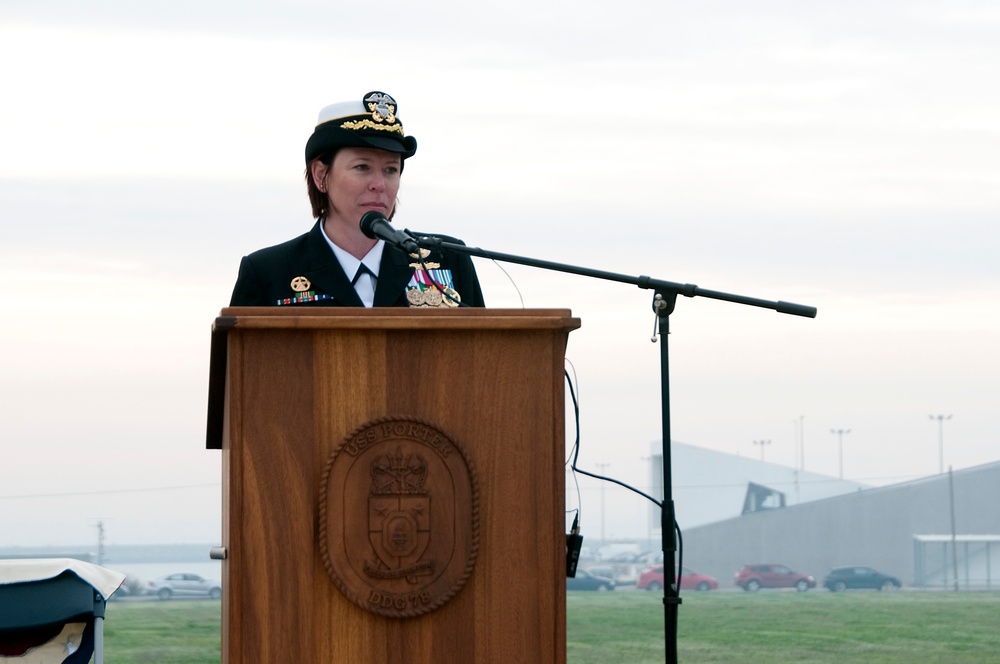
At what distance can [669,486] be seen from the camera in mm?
2367

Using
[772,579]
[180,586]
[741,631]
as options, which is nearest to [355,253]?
[741,631]

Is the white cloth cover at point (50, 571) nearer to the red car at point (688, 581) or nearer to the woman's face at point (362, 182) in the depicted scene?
the woman's face at point (362, 182)

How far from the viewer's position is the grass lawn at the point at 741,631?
36.7ft

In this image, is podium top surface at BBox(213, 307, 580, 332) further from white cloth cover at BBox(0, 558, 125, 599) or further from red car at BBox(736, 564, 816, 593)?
red car at BBox(736, 564, 816, 593)

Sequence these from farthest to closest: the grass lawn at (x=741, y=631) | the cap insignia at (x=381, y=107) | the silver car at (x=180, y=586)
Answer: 1. the silver car at (x=180, y=586)
2. the grass lawn at (x=741, y=631)
3. the cap insignia at (x=381, y=107)

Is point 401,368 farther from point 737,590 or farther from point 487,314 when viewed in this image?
point 737,590

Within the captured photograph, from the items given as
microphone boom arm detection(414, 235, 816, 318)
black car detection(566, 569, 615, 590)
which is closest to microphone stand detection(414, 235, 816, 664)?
microphone boom arm detection(414, 235, 816, 318)

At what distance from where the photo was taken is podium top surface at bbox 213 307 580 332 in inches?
79.6

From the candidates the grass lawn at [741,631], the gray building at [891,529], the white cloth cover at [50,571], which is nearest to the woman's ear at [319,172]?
the white cloth cover at [50,571]

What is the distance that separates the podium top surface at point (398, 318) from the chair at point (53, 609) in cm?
181

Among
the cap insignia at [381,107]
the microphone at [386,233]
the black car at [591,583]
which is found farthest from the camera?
the black car at [591,583]

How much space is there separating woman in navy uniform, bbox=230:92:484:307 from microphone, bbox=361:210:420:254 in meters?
0.35

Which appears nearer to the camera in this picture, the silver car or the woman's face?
the woman's face

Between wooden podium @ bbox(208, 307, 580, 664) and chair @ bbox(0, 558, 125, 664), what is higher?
wooden podium @ bbox(208, 307, 580, 664)
